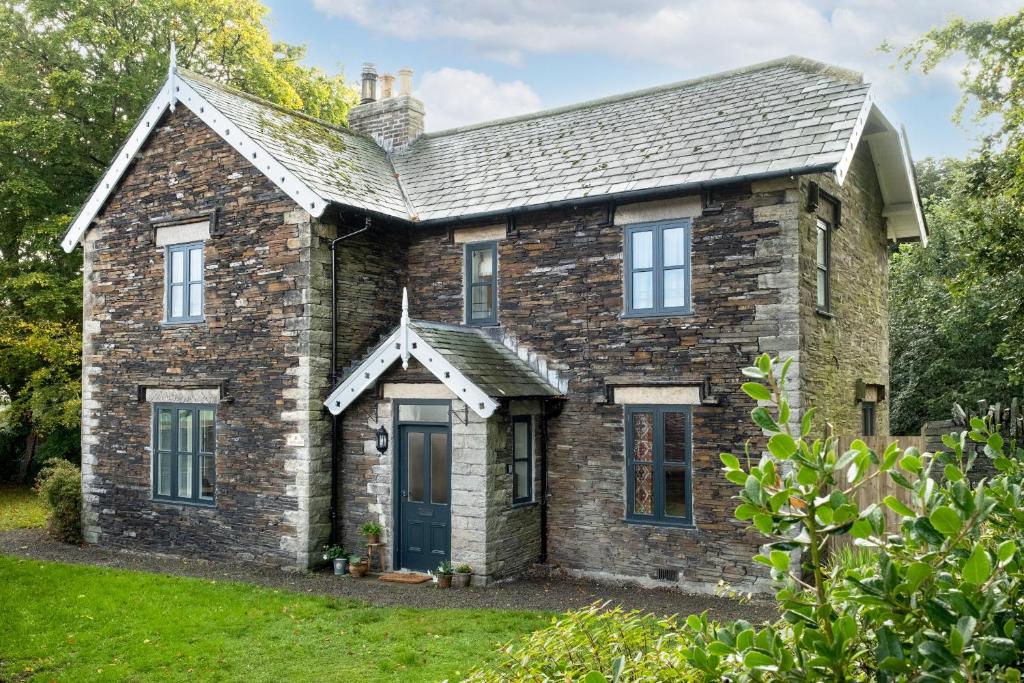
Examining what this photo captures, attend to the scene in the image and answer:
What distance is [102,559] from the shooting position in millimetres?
15742

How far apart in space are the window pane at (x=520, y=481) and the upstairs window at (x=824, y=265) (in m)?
5.42

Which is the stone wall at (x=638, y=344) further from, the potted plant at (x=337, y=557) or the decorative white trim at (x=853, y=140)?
the potted plant at (x=337, y=557)

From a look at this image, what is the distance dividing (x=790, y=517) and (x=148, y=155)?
54.5ft

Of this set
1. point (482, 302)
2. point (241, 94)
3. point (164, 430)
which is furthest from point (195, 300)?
point (482, 302)

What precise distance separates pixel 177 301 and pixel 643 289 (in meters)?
8.88

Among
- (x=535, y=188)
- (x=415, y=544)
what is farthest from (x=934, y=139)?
(x=415, y=544)

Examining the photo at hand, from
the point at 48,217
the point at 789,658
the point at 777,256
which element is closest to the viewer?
the point at 789,658

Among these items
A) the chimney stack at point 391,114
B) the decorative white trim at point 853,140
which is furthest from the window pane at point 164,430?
the decorative white trim at point 853,140

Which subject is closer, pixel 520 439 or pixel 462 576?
pixel 462 576

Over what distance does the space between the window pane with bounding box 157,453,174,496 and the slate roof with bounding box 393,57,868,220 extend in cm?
675

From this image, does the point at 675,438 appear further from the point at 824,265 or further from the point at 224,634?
the point at 224,634

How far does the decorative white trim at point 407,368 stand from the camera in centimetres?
1279

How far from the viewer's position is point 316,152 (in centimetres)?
1625

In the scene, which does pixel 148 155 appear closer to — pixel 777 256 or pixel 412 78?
pixel 412 78
